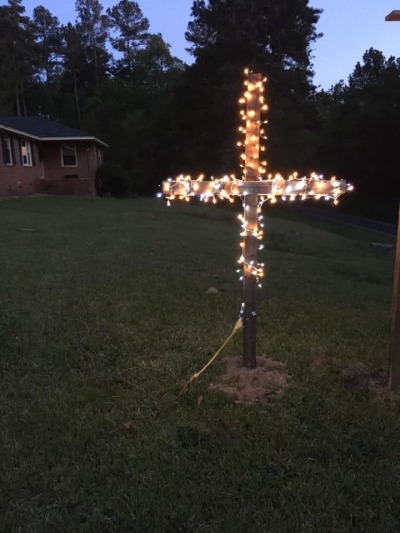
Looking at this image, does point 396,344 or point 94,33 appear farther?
point 94,33

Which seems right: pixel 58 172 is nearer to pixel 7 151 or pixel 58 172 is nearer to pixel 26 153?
pixel 26 153

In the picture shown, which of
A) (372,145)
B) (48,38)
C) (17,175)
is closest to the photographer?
(17,175)

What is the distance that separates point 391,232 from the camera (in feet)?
93.0

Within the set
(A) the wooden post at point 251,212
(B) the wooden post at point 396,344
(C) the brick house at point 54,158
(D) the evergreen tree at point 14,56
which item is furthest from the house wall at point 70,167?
(D) the evergreen tree at point 14,56

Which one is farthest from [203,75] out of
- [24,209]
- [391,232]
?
[24,209]

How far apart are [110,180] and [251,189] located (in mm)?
26299

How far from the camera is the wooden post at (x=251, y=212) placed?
379cm

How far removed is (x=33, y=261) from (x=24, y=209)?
34.7 feet

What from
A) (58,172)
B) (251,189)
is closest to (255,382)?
(251,189)

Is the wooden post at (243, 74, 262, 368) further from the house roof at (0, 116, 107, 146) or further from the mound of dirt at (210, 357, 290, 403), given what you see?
the house roof at (0, 116, 107, 146)

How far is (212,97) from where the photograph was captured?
38500mm

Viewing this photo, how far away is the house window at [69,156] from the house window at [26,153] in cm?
251

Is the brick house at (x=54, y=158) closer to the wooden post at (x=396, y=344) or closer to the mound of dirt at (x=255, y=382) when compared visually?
the mound of dirt at (x=255, y=382)

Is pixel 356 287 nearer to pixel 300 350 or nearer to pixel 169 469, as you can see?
pixel 300 350
